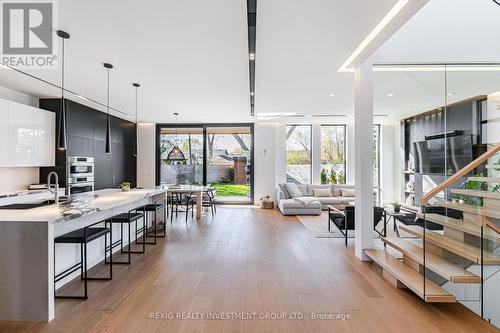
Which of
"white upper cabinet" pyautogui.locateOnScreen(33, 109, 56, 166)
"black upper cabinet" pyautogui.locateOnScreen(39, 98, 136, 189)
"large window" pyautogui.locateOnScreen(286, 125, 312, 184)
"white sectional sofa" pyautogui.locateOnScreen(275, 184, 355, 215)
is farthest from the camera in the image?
"large window" pyautogui.locateOnScreen(286, 125, 312, 184)

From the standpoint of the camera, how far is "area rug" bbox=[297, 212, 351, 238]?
5.23m

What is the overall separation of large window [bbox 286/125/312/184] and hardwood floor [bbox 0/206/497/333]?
4.72 metres

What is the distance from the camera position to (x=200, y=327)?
2.21 meters

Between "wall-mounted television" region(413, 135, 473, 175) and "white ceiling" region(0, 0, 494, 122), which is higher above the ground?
"white ceiling" region(0, 0, 494, 122)

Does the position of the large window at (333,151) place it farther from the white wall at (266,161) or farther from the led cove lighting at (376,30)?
the led cove lighting at (376,30)

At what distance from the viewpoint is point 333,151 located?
357 inches

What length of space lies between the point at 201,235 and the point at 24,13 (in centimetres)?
406

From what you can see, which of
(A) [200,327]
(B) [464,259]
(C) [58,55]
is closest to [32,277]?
(A) [200,327]

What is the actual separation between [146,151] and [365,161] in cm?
758

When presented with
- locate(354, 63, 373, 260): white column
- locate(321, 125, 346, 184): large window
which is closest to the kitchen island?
locate(354, 63, 373, 260): white column

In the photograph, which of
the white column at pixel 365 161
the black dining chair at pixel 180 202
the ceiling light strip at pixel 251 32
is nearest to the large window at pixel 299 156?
the black dining chair at pixel 180 202

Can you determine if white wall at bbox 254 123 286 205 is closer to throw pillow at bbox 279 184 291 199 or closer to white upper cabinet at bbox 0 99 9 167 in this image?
throw pillow at bbox 279 184 291 199

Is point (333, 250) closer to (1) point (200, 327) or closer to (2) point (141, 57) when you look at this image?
(1) point (200, 327)

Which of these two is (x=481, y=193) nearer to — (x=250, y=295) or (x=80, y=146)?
(x=250, y=295)
